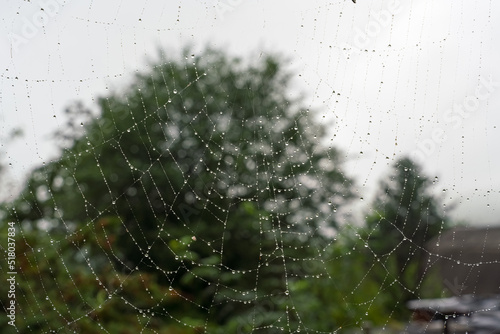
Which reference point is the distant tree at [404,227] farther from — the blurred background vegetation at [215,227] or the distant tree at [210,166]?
the distant tree at [210,166]

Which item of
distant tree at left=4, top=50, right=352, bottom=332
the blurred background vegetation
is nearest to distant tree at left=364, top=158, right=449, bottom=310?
the blurred background vegetation

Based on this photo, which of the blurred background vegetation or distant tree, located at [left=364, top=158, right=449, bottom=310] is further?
distant tree, located at [left=364, top=158, right=449, bottom=310]

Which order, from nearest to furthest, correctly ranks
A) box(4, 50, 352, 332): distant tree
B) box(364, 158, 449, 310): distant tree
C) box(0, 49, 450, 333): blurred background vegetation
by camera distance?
1. box(0, 49, 450, 333): blurred background vegetation
2. box(364, 158, 449, 310): distant tree
3. box(4, 50, 352, 332): distant tree

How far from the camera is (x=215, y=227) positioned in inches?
278

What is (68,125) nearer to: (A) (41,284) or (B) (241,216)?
(A) (41,284)

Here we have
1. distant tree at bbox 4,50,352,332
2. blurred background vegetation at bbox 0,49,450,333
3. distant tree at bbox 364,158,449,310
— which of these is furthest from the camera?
distant tree at bbox 4,50,352,332

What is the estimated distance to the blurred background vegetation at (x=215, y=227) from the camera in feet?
9.13

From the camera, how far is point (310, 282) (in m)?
3.18

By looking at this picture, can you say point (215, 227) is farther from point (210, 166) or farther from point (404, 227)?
point (404, 227)

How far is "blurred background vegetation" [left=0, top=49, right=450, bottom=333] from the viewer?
2783 millimetres

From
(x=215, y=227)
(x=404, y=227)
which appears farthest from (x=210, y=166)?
(x=404, y=227)

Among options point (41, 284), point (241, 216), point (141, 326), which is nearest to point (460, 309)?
point (141, 326)

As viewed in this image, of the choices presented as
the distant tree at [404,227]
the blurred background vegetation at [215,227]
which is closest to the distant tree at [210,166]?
A: the blurred background vegetation at [215,227]

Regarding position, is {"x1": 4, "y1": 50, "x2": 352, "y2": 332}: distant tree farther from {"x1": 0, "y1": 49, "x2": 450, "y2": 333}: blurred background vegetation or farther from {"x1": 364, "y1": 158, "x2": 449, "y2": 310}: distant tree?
Answer: {"x1": 364, "y1": 158, "x2": 449, "y2": 310}: distant tree
